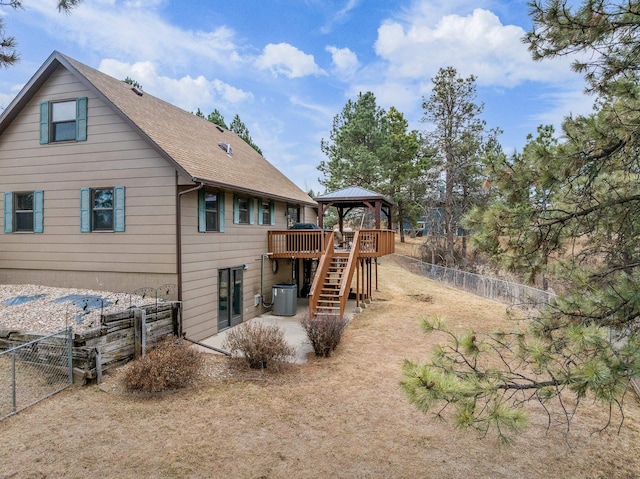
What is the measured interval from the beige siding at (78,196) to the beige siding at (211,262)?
48cm

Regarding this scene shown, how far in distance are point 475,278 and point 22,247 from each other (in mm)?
17800

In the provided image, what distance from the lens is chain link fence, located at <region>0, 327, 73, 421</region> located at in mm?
6197

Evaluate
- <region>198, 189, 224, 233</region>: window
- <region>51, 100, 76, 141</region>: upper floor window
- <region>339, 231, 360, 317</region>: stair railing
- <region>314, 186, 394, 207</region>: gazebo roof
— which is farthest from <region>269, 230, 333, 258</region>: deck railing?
<region>51, 100, 76, 141</region>: upper floor window

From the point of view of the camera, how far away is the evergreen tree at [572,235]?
2.72 metres

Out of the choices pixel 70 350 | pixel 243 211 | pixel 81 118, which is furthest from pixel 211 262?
pixel 81 118

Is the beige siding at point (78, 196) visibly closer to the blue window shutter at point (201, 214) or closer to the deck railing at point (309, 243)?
the blue window shutter at point (201, 214)

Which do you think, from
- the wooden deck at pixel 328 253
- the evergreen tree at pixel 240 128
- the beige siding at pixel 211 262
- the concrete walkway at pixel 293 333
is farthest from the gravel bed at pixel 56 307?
the evergreen tree at pixel 240 128

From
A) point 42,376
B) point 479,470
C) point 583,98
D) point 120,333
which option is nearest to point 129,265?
point 120,333

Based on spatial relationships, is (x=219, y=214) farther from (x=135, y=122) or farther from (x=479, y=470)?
(x=479, y=470)

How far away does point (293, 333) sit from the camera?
10.8 meters

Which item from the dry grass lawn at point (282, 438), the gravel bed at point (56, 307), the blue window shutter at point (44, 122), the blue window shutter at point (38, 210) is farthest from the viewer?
the blue window shutter at point (38, 210)

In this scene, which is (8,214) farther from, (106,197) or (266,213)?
(266,213)

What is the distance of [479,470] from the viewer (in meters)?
4.41

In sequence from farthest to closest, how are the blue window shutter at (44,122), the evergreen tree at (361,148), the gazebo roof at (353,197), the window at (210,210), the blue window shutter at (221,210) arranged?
the evergreen tree at (361,148)
the gazebo roof at (353,197)
the blue window shutter at (221,210)
the window at (210,210)
the blue window shutter at (44,122)
